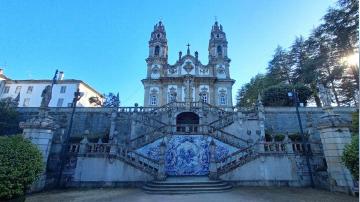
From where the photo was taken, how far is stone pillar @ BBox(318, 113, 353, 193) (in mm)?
10695

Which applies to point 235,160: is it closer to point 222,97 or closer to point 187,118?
point 187,118

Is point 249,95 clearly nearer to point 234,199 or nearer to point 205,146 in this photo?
point 205,146

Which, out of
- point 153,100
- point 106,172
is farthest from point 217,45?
point 106,172

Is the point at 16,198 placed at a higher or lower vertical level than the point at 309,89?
lower

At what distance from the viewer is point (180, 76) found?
34.9m

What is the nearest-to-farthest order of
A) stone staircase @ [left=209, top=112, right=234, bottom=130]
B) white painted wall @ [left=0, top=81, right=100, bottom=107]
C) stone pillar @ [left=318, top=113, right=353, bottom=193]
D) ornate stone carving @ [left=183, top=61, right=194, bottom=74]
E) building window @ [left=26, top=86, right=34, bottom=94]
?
stone pillar @ [left=318, top=113, right=353, bottom=193], stone staircase @ [left=209, top=112, right=234, bottom=130], ornate stone carving @ [left=183, top=61, right=194, bottom=74], white painted wall @ [left=0, top=81, right=100, bottom=107], building window @ [left=26, top=86, right=34, bottom=94]

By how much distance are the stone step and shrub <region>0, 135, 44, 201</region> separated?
5777mm

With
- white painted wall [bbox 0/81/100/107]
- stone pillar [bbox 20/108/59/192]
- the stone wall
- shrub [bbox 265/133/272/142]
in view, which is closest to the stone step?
stone pillar [bbox 20/108/59/192]

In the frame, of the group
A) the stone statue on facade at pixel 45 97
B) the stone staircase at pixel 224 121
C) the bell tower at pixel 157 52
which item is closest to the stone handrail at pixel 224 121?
the stone staircase at pixel 224 121

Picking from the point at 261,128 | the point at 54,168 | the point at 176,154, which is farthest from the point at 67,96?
the point at 261,128

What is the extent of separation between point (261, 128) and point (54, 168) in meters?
17.5

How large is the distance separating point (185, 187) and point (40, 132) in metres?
8.38

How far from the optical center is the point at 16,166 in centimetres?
721

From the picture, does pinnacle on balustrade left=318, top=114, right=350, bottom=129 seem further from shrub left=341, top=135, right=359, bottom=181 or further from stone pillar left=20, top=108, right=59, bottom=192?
stone pillar left=20, top=108, right=59, bottom=192
